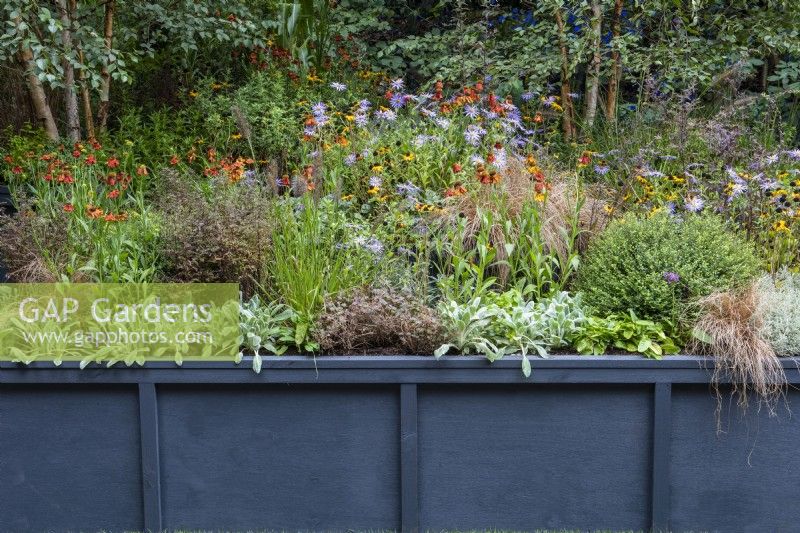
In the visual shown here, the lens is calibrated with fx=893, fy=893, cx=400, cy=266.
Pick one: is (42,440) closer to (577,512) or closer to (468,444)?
(468,444)

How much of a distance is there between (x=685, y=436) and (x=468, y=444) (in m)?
0.78

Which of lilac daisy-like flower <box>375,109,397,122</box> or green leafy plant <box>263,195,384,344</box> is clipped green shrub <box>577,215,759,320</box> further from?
lilac daisy-like flower <box>375,109,397,122</box>

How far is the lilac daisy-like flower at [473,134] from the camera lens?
4523 mm

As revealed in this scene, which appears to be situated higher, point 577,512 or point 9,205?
point 9,205

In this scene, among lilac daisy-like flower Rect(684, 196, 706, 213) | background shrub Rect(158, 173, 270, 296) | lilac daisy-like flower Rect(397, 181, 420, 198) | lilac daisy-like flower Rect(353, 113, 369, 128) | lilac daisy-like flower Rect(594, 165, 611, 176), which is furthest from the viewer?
lilac daisy-like flower Rect(353, 113, 369, 128)

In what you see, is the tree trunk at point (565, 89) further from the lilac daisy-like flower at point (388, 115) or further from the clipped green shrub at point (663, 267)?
the clipped green shrub at point (663, 267)

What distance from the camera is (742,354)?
311 centimetres

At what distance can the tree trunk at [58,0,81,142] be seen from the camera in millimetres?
5363

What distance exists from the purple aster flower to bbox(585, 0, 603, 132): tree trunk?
2.66 meters

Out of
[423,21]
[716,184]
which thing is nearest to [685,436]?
[716,184]

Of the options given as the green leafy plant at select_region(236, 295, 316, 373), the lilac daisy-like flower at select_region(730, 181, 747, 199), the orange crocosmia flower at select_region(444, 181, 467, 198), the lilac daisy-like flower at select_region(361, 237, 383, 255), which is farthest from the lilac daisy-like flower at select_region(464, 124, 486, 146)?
the green leafy plant at select_region(236, 295, 316, 373)

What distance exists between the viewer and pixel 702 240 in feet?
11.5

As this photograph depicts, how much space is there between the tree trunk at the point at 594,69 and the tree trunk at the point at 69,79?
318 centimetres

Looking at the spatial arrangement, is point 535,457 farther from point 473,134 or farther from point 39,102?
point 39,102
